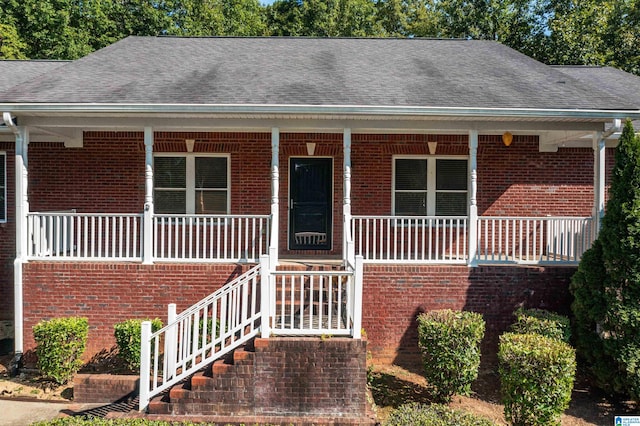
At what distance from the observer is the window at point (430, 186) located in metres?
10.6

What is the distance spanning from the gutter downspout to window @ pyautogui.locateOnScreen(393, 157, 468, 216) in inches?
277

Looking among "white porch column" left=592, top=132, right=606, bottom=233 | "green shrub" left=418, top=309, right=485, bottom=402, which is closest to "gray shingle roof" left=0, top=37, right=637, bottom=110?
"white porch column" left=592, top=132, right=606, bottom=233

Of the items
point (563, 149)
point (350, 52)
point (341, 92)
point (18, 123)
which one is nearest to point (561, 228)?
point (563, 149)

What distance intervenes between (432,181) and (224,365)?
632cm

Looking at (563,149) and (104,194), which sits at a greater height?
(563,149)

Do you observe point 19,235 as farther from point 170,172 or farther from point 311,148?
point 311,148

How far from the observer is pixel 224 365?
618 cm

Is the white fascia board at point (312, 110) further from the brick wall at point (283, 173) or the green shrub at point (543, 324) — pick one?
the green shrub at point (543, 324)

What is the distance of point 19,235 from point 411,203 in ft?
24.5

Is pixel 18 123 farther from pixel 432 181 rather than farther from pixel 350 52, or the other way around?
pixel 432 181

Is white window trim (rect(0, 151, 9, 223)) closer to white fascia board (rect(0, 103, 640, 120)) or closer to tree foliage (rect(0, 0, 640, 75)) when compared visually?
white fascia board (rect(0, 103, 640, 120))

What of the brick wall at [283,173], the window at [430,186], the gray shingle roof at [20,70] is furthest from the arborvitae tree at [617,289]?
the gray shingle roof at [20,70]

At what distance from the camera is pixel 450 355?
6863 millimetres

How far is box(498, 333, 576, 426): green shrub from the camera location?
605 centimetres
